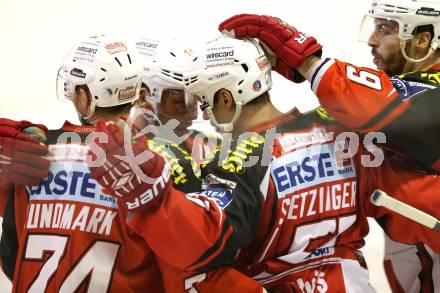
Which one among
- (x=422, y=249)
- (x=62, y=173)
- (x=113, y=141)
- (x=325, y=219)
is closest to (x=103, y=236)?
(x=62, y=173)

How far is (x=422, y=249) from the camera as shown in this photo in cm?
320

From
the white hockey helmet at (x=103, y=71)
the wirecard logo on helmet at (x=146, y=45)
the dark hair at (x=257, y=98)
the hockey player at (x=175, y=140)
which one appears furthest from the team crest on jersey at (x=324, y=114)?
the wirecard logo on helmet at (x=146, y=45)

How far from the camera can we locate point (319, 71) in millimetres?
2727

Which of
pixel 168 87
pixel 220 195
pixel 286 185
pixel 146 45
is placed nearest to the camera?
pixel 220 195

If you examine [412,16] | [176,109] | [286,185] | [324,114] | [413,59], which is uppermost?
[412,16]

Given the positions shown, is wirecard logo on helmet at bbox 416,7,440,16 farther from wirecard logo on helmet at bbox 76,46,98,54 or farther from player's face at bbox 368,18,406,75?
wirecard logo on helmet at bbox 76,46,98,54

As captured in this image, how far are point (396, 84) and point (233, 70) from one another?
1.97 ft

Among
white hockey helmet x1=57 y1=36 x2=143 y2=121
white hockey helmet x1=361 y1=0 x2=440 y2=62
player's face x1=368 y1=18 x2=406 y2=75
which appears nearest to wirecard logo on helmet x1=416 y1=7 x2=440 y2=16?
white hockey helmet x1=361 y1=0 x2=440 y2=62

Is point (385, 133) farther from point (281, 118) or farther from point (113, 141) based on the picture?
point (113, 141)

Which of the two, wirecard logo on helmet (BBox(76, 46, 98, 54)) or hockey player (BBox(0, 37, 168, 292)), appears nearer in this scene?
hockey player (BBox(0, 37, 168, 292))

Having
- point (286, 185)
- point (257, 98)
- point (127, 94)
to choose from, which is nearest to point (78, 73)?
point (127, 94)

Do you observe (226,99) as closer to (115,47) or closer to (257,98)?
(257,98)

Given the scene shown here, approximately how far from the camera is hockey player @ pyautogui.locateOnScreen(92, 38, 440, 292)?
2488 mm

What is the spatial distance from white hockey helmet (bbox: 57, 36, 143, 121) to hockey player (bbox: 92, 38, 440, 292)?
249mm
